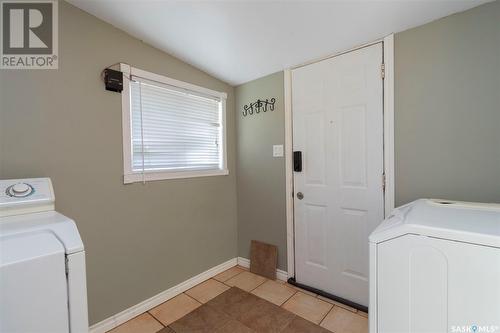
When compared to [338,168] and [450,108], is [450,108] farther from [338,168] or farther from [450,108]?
[338,168]

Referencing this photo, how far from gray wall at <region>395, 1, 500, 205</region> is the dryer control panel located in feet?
7.30

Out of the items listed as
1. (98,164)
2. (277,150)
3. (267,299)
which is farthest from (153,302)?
(277,150)

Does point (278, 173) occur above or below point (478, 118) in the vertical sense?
below

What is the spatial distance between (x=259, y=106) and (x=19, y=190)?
198 cm

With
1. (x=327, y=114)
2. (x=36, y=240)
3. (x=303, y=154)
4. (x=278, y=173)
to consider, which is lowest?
(x=36, y=240)

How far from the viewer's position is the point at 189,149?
226 centimetres

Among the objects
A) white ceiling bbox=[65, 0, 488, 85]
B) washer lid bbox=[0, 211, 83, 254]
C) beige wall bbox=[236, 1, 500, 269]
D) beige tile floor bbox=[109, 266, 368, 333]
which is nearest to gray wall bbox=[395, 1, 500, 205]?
beige wall bbox=[236, 1, 500, 269]

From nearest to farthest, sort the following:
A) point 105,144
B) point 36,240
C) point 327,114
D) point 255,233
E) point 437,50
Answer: point 36,240
point 437,50
point 105,144
point 327,114
point 255,233

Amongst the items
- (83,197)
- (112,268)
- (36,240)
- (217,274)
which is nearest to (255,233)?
(217,274)

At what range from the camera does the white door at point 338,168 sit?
1771mm

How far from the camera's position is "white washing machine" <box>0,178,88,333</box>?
0.72 meters

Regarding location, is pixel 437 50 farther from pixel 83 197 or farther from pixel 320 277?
pixel 83 197

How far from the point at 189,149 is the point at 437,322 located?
6.80 ft

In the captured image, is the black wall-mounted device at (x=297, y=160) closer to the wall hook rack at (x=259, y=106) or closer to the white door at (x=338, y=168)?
the white door at (x=338, y=168)
